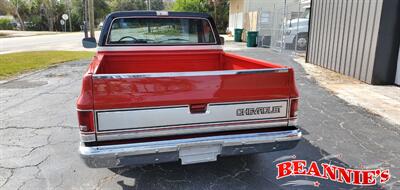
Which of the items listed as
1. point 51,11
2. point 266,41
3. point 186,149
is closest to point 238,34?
point 266,41

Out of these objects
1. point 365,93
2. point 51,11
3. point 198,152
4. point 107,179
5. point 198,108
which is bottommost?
point 107,179

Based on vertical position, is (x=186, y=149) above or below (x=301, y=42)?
below

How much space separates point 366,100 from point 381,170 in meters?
3.56

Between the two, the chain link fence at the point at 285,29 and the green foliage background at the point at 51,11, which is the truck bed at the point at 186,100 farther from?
the green foliage background at the point at 51,11

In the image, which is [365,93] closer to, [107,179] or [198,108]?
[198,108]

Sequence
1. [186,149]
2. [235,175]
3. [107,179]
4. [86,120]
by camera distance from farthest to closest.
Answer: [235,175] < [107,179] < [186,149] < [86,120]

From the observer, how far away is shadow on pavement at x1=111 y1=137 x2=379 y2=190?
3438mm

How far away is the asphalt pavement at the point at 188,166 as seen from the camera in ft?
11.5

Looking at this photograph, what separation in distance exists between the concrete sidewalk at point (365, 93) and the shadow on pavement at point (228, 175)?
2.73 metres

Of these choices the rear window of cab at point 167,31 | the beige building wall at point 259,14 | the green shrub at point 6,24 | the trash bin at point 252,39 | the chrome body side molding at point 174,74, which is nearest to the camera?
the chrome body side molding at point 174,74

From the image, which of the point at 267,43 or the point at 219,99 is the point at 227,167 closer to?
the point at 219,99

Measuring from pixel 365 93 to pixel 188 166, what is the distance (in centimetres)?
558

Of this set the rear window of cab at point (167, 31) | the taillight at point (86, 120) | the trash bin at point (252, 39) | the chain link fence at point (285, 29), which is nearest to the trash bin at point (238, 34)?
the chain link fence at point (285, 29)

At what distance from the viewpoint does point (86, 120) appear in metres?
2.77
